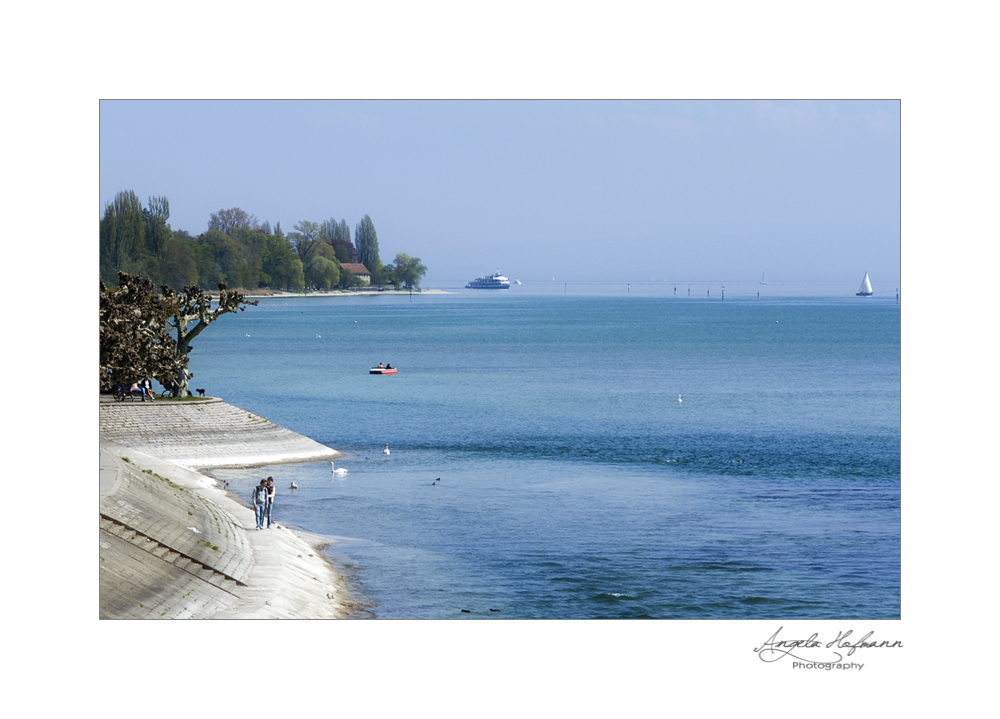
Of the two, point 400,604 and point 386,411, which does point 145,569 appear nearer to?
point 400,604

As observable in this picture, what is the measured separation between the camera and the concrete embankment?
1000 inches

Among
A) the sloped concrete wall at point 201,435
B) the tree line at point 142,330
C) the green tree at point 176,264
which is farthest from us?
the green tree at point 176,264

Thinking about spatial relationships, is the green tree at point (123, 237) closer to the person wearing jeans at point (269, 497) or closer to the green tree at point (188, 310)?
the green tree at point (188, 310)

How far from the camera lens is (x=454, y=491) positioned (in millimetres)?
51594

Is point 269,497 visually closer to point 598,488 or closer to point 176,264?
point 598,488

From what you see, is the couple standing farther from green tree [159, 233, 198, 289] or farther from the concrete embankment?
green tree [159, 233, 198, 289]

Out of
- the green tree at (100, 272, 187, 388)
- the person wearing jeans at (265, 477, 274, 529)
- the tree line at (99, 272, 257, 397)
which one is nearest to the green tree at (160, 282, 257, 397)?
the tree line at (99, 272, 257, 397)

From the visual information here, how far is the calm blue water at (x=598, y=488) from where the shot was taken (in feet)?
113

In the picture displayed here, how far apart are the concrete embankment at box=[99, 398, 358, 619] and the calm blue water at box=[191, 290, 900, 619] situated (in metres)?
2.10

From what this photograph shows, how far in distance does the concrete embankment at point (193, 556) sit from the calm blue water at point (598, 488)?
2.10 meters

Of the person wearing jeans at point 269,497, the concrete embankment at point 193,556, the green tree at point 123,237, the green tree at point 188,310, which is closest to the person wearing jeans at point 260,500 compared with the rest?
the person wearing jeans at point 269,497

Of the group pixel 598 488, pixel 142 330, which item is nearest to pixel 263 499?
pixel 142 330
